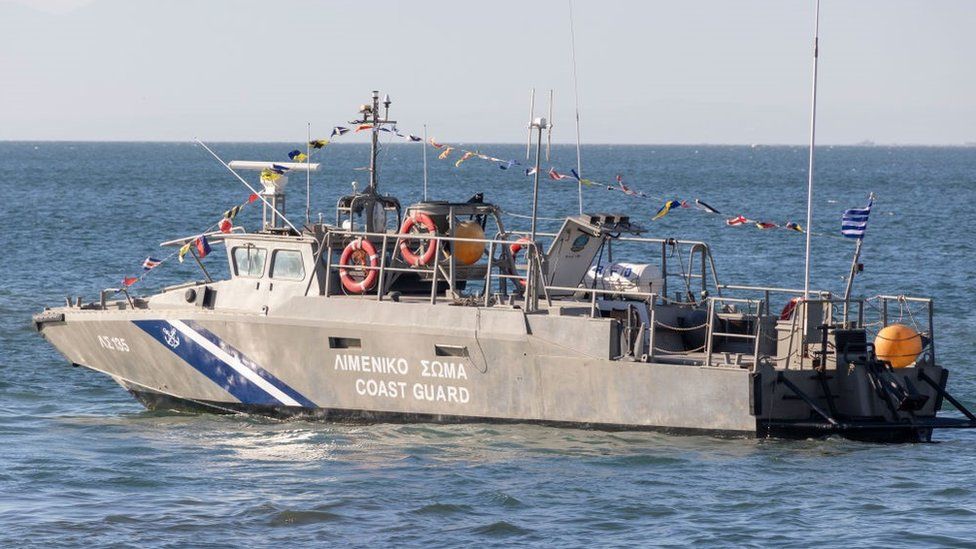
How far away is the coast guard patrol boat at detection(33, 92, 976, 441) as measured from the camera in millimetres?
17094

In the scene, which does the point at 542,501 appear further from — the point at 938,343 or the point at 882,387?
the point at 938,343

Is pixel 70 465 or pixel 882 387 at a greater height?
pixel 882 387

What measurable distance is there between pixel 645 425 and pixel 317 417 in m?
4.36

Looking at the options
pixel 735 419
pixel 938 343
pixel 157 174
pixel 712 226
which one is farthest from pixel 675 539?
pixel 157 174

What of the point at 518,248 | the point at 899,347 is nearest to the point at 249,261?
the point at 518,248

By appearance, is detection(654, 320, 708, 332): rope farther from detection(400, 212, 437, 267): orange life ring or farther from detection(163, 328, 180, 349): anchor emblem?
detection(163, 328, 180, 349): anchor emblem

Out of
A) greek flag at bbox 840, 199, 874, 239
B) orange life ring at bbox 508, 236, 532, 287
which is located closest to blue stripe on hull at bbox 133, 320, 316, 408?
orange life ring at bbox 508, 236, 532, 287

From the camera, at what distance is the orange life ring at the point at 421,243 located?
1866 centimetres

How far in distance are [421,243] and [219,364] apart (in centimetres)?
310

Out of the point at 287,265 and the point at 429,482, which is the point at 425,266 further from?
the point at 429,482

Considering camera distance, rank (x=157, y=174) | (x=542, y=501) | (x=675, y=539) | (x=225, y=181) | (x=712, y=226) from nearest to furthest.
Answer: (x=675, y=539), (x=542, y=501), (x=712, y=226), (x=225, y=181), (x=157, y=174)

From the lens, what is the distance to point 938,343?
1048 inches

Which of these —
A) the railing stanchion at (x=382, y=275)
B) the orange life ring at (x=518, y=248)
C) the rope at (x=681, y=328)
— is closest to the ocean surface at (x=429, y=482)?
the rope at (x=681, y=328)

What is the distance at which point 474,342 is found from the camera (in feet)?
58.0
